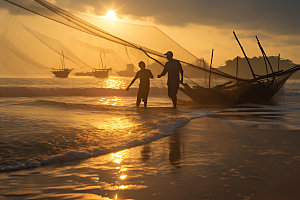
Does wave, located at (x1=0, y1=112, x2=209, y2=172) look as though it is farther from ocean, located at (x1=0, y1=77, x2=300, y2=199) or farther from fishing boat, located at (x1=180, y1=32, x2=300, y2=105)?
fishing boat, located at (x1=180, y1=32, x2=300, y2=105)

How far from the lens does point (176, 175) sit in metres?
3.52

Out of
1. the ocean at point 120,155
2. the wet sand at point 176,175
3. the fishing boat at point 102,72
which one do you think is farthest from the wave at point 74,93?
the fishing boat at point 102,72

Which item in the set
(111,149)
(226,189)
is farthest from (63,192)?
(111,149)

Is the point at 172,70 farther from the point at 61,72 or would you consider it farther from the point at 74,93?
the point at 61,72

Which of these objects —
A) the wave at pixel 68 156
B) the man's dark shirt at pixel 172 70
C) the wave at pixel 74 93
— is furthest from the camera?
the wave at pixel 74 93

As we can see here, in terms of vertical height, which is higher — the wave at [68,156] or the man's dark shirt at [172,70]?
the man's dark shirt at [172,70]

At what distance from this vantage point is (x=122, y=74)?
179625 millimetres

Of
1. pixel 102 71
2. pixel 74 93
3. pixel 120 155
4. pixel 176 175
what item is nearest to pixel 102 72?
pixel 102 71

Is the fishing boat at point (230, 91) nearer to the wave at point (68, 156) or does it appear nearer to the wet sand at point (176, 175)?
the wave at point (68, 156)

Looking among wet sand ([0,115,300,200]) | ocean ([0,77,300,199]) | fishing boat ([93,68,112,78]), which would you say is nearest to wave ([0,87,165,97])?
ocean ([0,77,300,199])

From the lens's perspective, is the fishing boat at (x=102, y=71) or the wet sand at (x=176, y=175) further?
the fishing boat at (x=102, y=71)

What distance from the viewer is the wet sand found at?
2.91m

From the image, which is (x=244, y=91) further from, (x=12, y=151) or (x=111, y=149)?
(x=12, y=151)

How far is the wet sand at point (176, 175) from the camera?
2914mm
